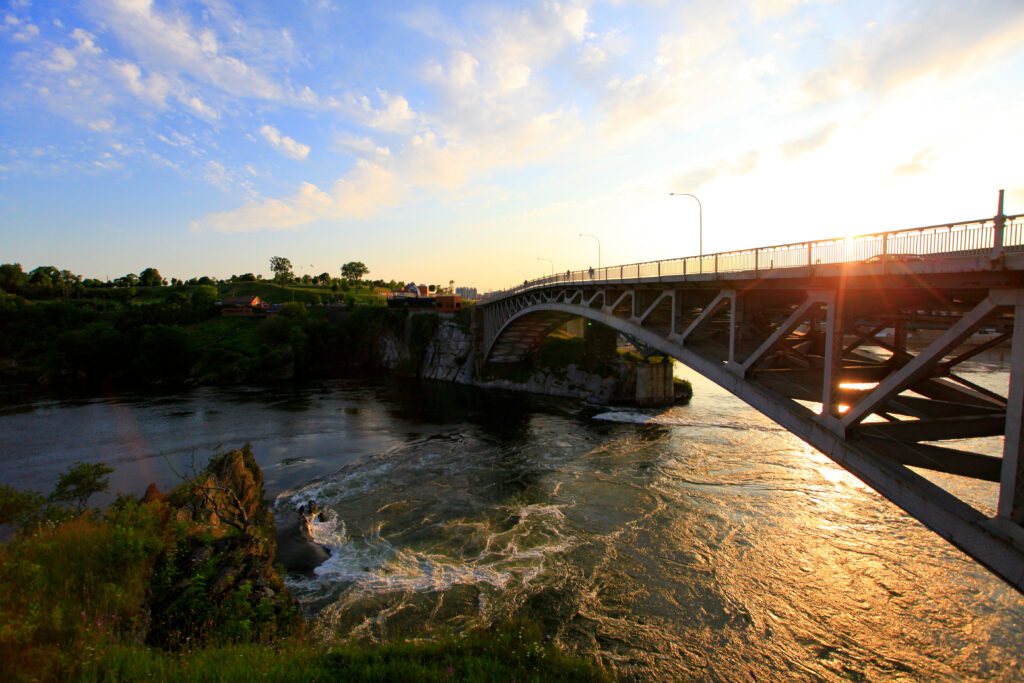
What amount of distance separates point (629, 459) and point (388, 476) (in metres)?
13.8

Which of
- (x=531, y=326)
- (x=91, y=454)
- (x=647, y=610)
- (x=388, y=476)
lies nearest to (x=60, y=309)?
(x=91, y=454)

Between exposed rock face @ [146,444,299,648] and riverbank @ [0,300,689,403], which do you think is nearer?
exposed rock face @ [146,444,299,648]

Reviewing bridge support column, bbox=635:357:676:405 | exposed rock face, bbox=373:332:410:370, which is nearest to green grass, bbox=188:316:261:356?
exposed rock face, bbox=373:332:410:370

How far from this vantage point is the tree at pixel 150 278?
137625mm

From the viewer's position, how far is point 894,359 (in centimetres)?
A: 1221

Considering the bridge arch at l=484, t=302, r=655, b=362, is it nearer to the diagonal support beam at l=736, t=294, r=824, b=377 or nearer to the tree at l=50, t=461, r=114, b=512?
the diagonal support beam at l=736, t=294, r=824, b=377

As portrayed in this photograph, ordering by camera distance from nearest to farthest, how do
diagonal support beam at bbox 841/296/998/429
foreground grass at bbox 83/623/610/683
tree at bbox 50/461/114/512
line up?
1. foreground grass at bbox 83/623/610/683
2. diagonal support beam at bbox 841/296/998/429
3. tree at bbox 50/461/114/512

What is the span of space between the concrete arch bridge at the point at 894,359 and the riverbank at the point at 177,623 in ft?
23.5

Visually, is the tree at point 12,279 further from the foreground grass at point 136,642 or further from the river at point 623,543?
the foreground grass at point 136,642

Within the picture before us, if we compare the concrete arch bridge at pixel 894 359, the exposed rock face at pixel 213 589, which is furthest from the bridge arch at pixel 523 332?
the exposed rock face at pixel 213 589

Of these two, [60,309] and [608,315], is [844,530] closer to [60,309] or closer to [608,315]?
[608,315]

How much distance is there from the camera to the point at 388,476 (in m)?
26.1

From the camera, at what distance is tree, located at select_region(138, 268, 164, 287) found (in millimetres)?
137625

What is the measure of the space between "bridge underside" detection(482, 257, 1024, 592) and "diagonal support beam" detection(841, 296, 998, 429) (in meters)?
0.02
